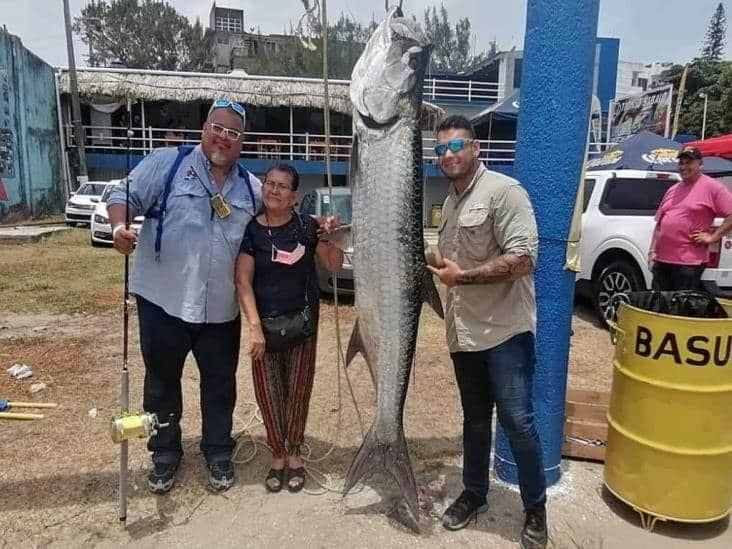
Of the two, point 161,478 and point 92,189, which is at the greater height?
point 92,189

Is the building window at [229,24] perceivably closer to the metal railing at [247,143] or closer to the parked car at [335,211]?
the metal railing at [247,143]

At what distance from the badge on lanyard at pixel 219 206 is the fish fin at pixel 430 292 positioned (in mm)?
1206

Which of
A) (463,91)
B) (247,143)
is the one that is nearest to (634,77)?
(463,91)

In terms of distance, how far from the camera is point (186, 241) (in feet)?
11.3

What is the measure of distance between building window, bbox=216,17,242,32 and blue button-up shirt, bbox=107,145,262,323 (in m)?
61.4

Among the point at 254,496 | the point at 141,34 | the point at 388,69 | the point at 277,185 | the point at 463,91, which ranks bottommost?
the point at 254,496

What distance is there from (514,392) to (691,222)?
4.03m

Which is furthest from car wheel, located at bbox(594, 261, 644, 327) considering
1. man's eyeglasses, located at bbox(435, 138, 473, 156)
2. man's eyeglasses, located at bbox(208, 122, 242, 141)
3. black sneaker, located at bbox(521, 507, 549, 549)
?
man's eyeglasses, located at bbox(208, 122, 242, 141)

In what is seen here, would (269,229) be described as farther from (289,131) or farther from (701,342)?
(289,131)

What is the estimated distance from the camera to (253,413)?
504 cm

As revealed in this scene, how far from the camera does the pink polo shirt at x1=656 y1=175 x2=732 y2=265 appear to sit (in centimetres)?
603

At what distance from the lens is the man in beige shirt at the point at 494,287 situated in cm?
293

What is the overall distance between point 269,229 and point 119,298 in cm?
670

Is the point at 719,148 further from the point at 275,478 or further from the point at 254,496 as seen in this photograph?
the point at 254,496
